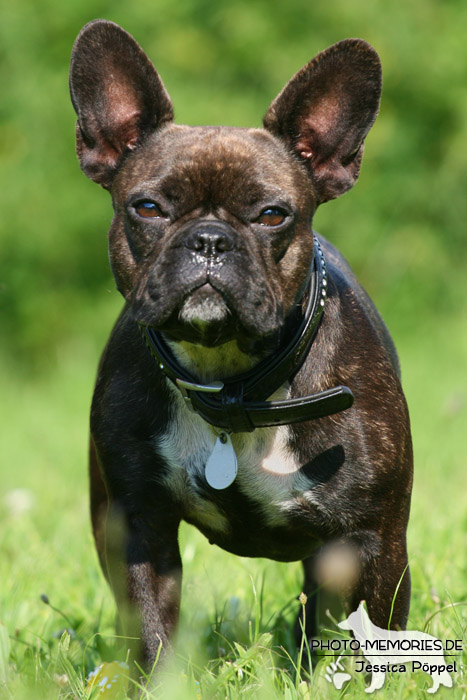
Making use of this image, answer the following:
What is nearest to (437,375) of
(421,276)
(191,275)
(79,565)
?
(421,276)

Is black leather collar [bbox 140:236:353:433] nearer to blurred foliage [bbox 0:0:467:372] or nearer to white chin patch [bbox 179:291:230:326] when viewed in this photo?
white chin patch [bbox 179:291:230:326]

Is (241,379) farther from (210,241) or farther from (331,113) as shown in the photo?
(331,113)

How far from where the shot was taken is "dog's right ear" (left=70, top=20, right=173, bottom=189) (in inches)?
138

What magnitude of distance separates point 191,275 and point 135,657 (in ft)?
3.95

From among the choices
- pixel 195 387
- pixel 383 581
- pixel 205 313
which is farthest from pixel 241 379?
pixel 383 581

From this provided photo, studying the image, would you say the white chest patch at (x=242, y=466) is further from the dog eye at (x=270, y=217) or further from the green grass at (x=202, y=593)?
the dog eye at (x=270, y=217)

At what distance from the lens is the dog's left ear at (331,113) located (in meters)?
3.46

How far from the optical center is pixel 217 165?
325 cm

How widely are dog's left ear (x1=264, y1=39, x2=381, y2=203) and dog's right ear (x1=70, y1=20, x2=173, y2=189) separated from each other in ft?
1.37

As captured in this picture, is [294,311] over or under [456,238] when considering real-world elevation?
under

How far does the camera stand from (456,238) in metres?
12.2

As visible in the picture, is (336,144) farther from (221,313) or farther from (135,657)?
(135,657)

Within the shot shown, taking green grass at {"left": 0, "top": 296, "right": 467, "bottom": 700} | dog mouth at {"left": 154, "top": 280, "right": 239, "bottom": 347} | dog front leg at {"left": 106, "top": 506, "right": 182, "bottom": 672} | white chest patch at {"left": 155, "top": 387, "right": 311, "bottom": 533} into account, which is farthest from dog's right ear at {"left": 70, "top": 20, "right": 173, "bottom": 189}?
green grass at {"left": 0, "top": 296, "right": 467, "bottom": 700}

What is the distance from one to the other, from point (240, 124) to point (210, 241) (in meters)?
9.32
